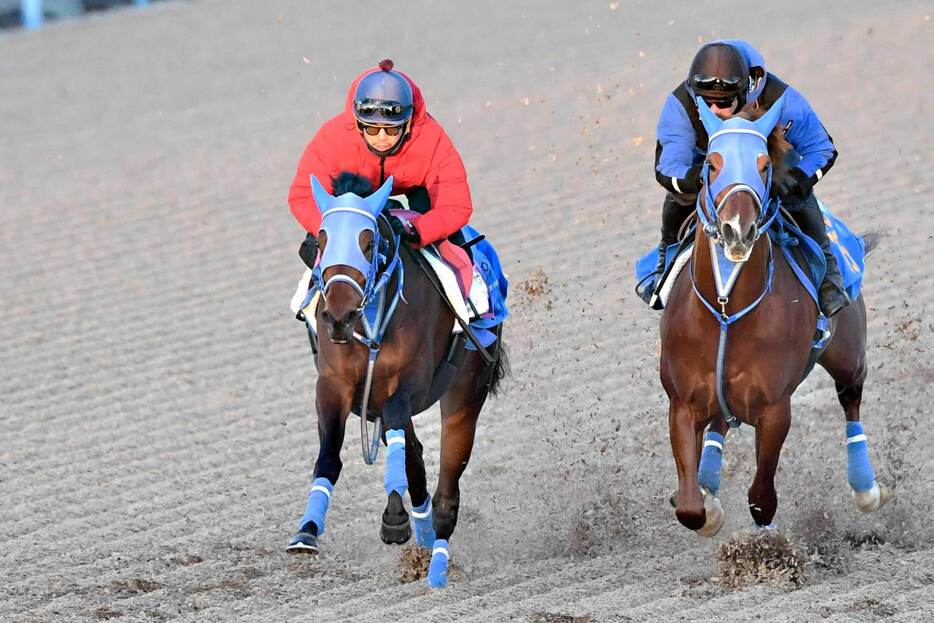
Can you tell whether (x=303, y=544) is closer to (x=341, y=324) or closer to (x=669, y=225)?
(x=341, y=324)

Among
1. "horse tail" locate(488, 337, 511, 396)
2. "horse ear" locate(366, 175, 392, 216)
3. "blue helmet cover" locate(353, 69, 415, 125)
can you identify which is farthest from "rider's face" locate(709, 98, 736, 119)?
"horse tail" locate(488, 337, 511, 396)

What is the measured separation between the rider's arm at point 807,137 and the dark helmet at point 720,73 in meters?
0.39

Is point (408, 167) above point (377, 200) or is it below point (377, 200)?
above

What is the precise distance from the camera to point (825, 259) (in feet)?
18.8

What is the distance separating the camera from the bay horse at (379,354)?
495cm

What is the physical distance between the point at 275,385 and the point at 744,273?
3.86 meters

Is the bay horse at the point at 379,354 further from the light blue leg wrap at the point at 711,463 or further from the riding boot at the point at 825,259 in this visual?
the riding boot at the point at 825,259

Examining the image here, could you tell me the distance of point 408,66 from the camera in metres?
14.9

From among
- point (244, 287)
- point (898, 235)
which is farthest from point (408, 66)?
point (898, 235)

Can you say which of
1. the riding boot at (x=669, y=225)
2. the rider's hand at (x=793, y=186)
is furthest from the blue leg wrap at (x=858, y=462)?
the rider's hand at (x=793, y=186)

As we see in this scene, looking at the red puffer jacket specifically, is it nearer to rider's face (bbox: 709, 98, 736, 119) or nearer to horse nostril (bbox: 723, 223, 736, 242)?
rider's face (bbox: 709, 98, 736, 119)

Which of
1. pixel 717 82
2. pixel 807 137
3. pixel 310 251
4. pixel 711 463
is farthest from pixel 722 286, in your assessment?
pixel 310 251

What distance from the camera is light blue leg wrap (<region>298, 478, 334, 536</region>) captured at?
16.8ft

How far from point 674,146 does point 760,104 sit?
38 cm
